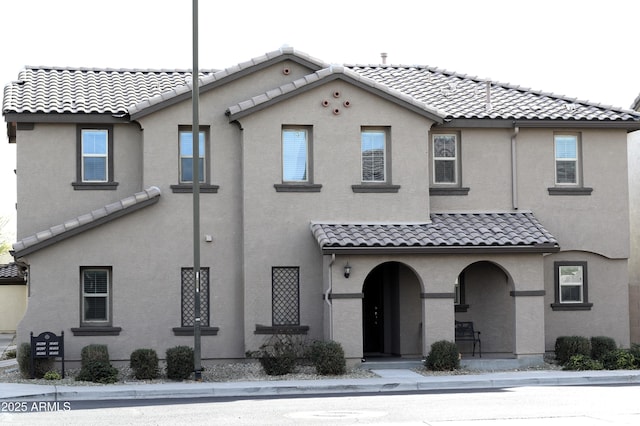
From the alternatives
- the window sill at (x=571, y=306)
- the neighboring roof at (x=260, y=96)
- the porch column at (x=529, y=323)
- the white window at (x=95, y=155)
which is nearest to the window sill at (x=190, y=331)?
the white window at (x=95, y=155)

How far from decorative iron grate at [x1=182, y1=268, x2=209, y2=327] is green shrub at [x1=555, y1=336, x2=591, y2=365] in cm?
857

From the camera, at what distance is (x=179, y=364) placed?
2214 cm

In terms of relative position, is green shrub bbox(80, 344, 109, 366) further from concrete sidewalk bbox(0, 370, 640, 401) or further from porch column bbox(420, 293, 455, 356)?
porch column bbox(420, 293, 455, 356)

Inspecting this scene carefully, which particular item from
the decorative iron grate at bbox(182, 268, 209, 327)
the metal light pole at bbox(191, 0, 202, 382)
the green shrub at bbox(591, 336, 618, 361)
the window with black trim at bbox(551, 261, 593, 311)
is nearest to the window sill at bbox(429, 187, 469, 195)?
the window with black trim at bbox(551, 261, 593, 311)

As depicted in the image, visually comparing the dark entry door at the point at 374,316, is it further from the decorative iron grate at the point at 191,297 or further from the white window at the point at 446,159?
the decorative iron grate at the point at 191,297

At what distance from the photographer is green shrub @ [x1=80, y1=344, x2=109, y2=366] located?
22625 mm

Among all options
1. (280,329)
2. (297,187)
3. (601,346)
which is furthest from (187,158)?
(601,346)

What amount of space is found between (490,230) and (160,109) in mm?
8564

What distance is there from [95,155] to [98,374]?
6278mm

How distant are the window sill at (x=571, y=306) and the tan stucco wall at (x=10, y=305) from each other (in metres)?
25.1

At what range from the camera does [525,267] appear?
24906 mm

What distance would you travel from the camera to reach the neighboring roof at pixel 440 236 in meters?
23.9

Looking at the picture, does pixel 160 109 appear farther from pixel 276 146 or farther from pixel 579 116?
pixel 579 116

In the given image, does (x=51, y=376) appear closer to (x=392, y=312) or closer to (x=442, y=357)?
(x=442, y=357)
